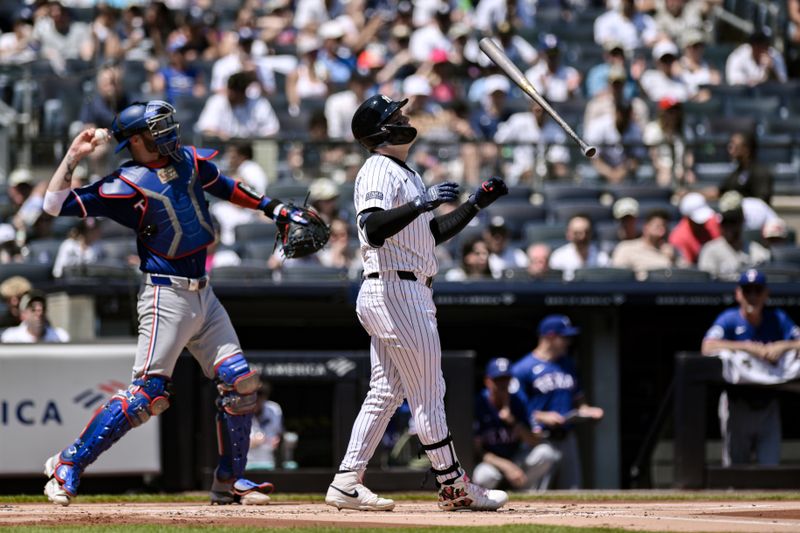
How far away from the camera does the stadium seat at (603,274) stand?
10.2m

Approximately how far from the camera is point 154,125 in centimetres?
655

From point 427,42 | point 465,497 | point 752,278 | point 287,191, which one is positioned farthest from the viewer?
point 427,42

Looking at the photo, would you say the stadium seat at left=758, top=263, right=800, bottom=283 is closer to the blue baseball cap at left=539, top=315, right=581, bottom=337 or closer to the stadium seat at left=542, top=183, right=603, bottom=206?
the blue baseball cap at left=539, top=315, right=581, bottom=337

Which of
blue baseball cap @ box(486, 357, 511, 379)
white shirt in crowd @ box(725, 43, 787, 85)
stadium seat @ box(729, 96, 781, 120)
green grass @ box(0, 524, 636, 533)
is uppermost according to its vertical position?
white shirt in crowd @ box(725, 43, 787, 85)

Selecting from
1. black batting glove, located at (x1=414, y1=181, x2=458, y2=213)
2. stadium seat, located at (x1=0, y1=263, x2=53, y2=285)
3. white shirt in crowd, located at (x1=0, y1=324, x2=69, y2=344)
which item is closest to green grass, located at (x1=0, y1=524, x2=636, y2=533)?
black batting glove, located at (x1=414, y1=181, x2=458, y2=213)

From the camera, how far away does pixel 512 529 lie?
5.22 meters

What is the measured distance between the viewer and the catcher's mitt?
22.1 feet

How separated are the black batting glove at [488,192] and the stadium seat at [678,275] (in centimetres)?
457

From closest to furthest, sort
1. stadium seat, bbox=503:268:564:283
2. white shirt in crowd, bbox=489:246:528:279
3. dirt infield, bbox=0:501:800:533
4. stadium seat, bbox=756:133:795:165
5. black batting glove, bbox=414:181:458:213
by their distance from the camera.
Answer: dirt infield, bbox=0:501:800:533 → black batting glove, bbox=414:181:458:213 → stadium seat, bbox=503:268:564:283 → white shirt in crowd, bbox=489:246:528:279 → stadium seat, bbox=756:133:795:165

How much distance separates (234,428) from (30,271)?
3874 mm

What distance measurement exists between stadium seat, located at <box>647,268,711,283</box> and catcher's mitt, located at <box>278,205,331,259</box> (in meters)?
4.03

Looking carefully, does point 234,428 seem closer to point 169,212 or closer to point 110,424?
point 110,424

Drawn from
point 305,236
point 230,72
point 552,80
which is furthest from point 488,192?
point 552,80

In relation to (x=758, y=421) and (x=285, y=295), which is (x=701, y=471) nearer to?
(x=758, y=421)
